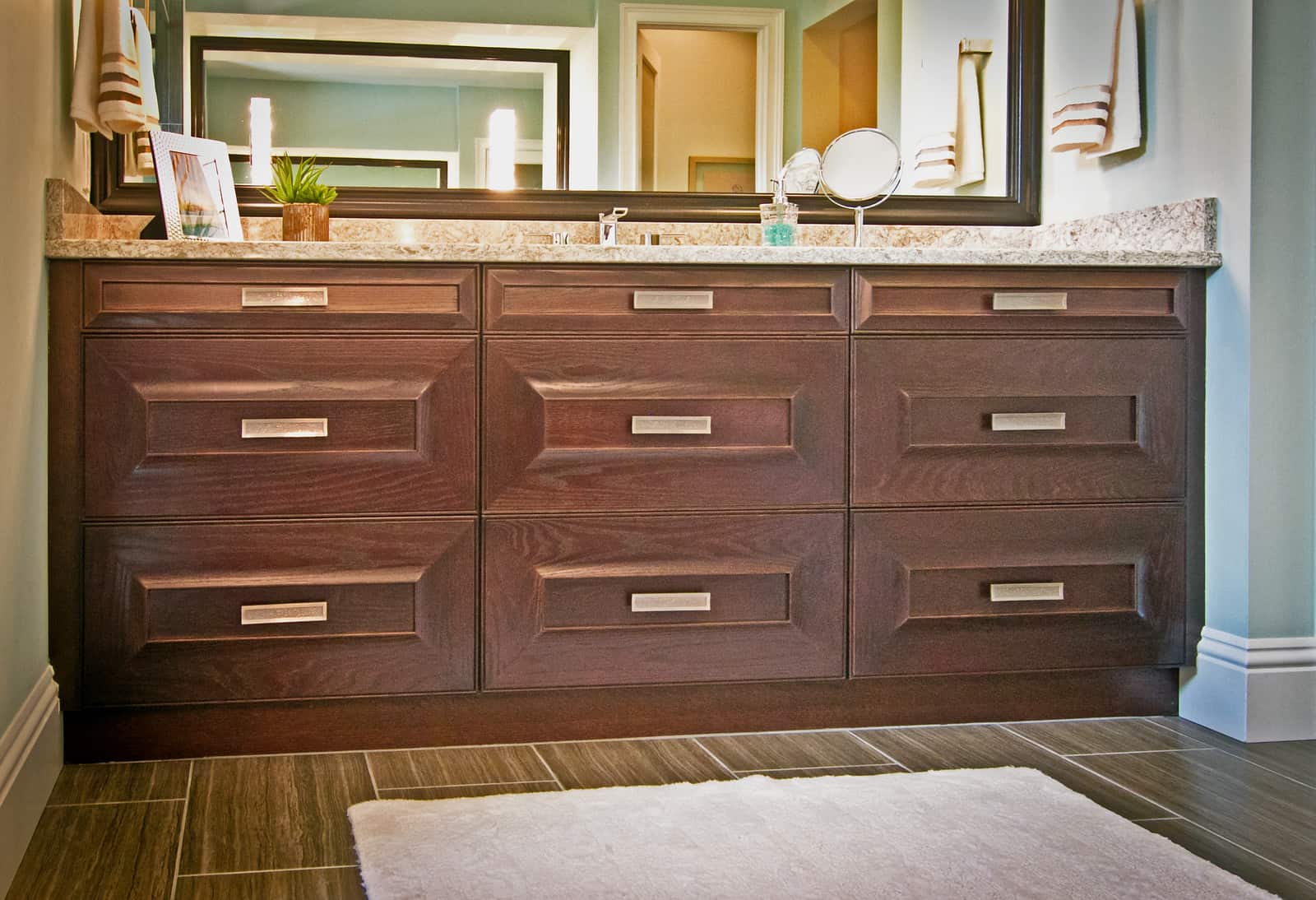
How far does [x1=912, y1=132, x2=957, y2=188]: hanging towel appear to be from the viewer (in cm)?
282

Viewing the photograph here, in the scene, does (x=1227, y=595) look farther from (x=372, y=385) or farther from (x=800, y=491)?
(x=372, y=385)

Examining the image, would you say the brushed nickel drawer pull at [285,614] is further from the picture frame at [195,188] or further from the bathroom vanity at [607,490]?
the picture frame at [195,188]

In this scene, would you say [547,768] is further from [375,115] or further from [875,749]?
[375,115]

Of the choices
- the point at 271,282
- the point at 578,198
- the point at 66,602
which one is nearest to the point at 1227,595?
the point at 578,198

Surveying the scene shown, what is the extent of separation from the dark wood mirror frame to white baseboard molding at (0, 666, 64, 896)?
3.40 ft

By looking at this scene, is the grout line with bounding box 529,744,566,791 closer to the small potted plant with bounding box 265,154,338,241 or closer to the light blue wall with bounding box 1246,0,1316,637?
the small potted plant with bounding box 265,154,338,241

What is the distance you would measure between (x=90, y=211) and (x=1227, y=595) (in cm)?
217

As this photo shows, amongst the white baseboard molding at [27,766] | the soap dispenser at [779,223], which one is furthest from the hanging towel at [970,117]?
the white baseboard molding at [27,766]

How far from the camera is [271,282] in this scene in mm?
2090

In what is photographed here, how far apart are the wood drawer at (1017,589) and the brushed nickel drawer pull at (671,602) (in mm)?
265

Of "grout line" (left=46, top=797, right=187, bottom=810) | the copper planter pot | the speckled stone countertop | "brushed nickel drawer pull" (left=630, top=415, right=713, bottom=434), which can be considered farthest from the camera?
the copper planter pot

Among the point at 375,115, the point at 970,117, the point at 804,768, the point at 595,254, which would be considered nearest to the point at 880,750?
the point at 804,768

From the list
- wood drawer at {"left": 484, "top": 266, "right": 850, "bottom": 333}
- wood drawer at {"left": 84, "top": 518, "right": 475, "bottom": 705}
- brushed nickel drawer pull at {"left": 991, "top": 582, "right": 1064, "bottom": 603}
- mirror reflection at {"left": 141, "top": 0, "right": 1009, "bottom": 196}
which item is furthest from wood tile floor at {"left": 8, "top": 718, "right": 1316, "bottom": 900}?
mirror reflection at {"left": 141, "top": 0, "right": 1009, "bottom": 196}

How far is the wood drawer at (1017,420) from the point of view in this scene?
225 cm
